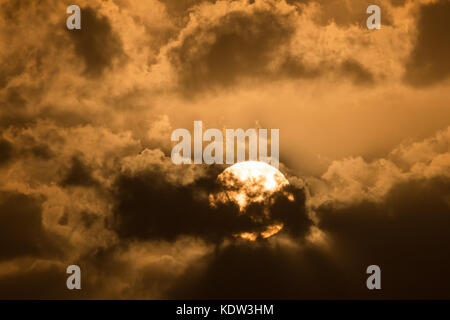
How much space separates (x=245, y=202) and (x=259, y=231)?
3.30 m
